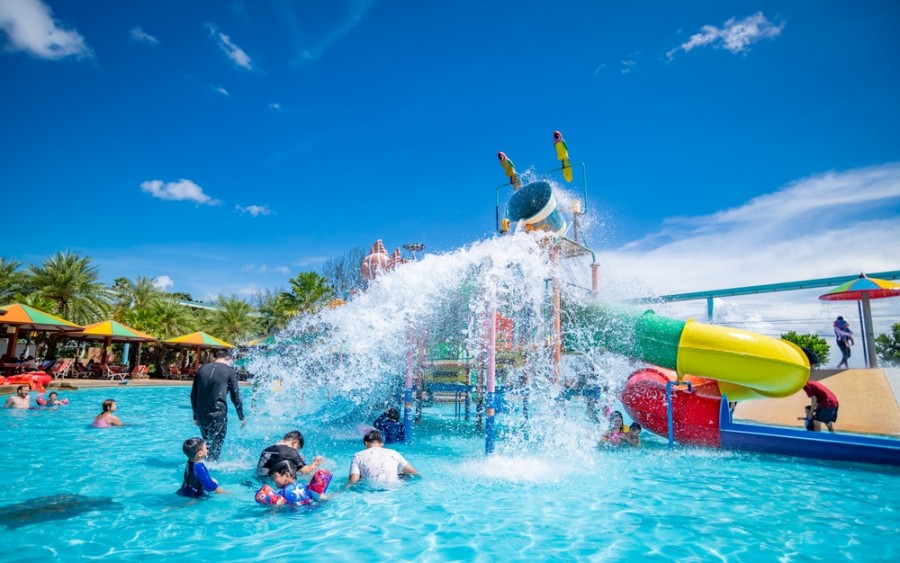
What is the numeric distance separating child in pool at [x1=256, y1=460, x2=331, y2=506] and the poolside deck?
12160mm

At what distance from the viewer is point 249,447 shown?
9328 millimetres

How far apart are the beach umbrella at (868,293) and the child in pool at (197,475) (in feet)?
54.9

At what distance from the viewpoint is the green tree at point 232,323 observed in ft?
120

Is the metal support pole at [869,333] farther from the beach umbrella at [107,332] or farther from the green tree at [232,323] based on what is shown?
the green tree at [232,323]

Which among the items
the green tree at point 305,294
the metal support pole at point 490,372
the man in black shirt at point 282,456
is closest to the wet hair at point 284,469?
the man in black shirt at point 282,456

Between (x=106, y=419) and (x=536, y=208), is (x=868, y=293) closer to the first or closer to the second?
(x=536, y=208)

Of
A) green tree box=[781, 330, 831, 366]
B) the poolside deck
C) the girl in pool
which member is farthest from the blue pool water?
green tree box=[781, 330, 831, 366]

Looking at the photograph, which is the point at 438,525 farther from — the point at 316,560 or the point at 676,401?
the point at 676,401

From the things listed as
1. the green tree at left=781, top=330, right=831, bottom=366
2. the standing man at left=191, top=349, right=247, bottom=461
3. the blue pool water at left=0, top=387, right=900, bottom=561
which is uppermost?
the green tree at left=781, top=330, right=831, bottom=366

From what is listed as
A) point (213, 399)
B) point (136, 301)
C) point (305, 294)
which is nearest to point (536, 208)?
point (213, 399)

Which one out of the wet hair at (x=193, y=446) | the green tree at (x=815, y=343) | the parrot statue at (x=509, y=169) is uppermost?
the parrot statue at (x=509, y=169)

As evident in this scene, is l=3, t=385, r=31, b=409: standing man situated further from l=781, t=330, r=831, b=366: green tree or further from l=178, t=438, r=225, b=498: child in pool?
l=781, t=330, r=831, b=366: green tree

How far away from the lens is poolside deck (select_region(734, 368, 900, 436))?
1152 cm

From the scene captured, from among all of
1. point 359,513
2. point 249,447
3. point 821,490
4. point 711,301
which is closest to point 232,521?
point 359,513
